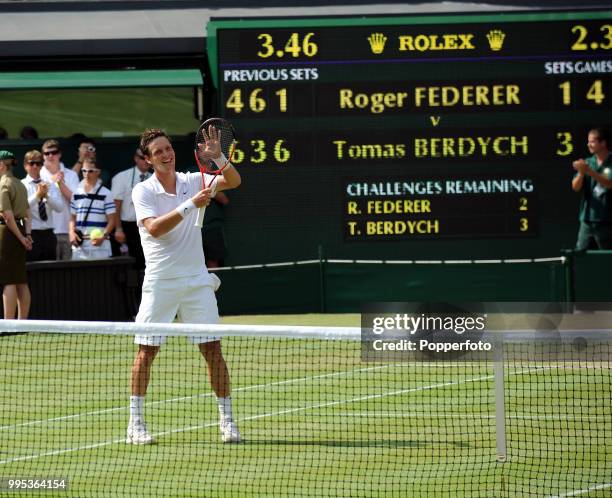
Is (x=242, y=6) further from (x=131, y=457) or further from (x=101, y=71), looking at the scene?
(x=131, y=457)

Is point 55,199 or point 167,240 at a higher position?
point 55,199

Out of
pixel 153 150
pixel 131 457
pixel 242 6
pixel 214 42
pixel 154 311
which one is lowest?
pixel 131 457

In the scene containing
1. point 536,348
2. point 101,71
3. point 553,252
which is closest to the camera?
point 536,348

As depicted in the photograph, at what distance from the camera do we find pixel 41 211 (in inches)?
617

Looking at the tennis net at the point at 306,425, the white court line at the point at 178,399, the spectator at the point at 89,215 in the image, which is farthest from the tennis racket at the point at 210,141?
the spectator at the point at 89,215

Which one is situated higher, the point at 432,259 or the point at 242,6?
the point at 242,6

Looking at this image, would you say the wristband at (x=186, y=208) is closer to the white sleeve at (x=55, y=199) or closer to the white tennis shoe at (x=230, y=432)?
the white tennis shoe at (x=230, y=432)

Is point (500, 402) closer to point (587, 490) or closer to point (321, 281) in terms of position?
point (587, 490)

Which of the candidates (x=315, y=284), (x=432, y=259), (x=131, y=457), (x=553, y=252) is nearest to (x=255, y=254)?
(x=315, y=284)

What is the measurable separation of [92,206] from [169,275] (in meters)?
7.52

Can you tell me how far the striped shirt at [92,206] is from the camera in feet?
52.7

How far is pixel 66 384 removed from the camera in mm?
11492

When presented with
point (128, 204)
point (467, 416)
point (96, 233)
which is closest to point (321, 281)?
point (128, 204)

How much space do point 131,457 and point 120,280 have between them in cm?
748
